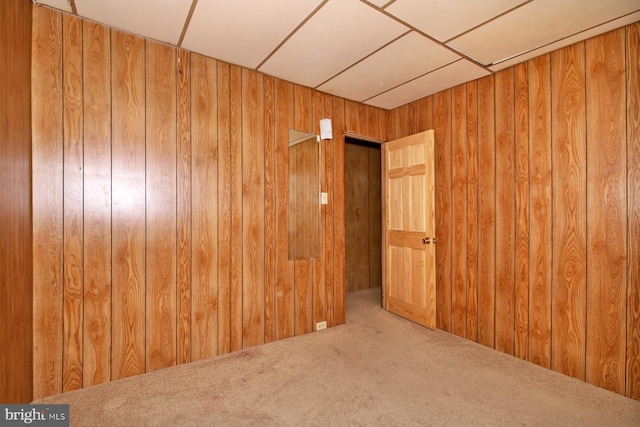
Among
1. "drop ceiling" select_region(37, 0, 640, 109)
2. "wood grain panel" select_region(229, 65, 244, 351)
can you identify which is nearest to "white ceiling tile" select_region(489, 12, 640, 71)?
"drop ceiling" select_region(37, 0, 640, 109)

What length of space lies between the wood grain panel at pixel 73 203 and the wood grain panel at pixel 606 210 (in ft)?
11.8

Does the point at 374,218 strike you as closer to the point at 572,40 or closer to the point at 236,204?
the point at 236,204

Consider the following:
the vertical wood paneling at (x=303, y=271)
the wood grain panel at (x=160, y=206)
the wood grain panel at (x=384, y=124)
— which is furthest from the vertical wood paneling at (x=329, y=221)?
the wood grain panel at (x=160, y=206)

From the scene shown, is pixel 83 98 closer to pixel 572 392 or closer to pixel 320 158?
pixel 320 158

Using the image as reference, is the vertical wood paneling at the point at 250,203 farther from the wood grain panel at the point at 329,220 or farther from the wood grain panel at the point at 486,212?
the wood grain panel at the point at 329,220

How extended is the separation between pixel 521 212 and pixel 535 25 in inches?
55.1

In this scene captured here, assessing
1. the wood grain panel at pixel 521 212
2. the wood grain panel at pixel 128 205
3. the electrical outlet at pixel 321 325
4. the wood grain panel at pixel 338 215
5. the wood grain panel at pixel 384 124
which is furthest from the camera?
the wood grain panel at pixel 384 124

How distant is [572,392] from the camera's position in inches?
79.0

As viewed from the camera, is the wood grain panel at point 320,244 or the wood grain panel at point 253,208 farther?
the wood grain panel at point 320,244

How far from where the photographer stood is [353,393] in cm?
198

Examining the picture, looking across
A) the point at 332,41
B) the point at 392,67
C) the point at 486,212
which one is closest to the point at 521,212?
the point at 486,212

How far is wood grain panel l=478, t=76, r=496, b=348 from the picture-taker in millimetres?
2715

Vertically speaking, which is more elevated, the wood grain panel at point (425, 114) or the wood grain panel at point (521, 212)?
the wood grain panel at point (425, 114)

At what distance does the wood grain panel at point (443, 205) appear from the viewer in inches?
122
